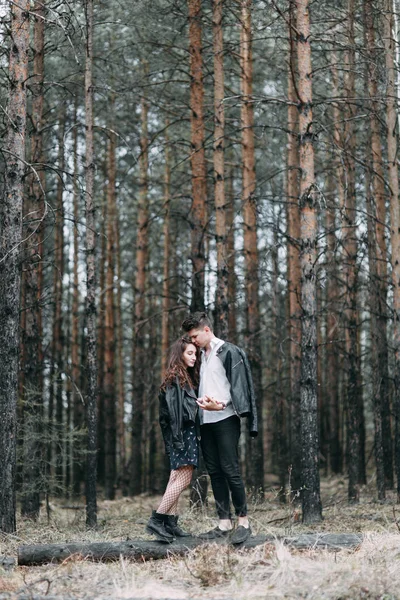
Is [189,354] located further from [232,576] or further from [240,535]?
[232,576]

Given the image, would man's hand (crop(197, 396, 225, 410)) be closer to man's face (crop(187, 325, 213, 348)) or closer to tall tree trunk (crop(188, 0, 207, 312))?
man's face (crop(187, 325, 213, 348))

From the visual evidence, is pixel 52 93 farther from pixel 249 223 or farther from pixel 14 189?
pixel 14 189

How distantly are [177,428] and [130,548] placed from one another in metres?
1.23

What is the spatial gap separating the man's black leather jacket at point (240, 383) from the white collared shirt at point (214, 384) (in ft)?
0.20

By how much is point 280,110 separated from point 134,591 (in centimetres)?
1515

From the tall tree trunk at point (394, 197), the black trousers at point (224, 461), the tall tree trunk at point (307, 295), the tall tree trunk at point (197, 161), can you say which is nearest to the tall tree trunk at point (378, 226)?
the tall tree trunk at point (394, 197)

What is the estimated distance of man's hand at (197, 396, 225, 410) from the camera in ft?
25.3

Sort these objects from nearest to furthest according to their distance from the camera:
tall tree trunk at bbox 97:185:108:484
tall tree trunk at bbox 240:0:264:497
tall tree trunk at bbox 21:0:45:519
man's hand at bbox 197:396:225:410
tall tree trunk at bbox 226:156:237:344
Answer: man's hand at bbox 197:396:225:410 → tall tree trunk at bbox 21:0:45:519 → tall tree trunk at bbox 240:0:264:497 → tall tree trunk at bbox 226:156:237:344 → tall tree trunk at bbox 97:185:108:484

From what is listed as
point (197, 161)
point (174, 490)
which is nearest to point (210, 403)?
point (174, 490)

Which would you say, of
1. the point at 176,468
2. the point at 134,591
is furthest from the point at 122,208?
the point at 134,591

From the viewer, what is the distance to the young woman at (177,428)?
7.92m

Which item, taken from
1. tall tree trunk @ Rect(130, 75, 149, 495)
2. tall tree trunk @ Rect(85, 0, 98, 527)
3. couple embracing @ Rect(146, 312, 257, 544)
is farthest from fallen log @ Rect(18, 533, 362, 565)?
tall tree trunk @ Rect(130, 75, 149, 495)

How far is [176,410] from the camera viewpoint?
26.1ft

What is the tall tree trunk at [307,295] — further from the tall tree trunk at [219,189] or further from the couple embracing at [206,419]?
the couple embracing at [206,419]
